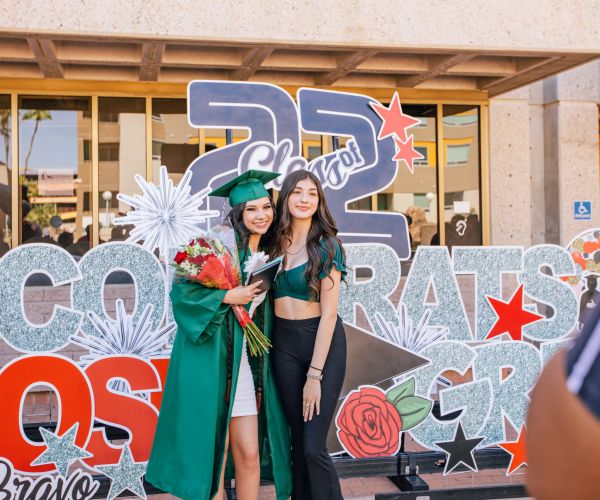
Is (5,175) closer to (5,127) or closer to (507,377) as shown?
(5,127)

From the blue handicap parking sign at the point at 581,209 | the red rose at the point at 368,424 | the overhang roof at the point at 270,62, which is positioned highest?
the overhang roof at the point at 270,62

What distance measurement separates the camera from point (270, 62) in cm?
682

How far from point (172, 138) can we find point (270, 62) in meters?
1.58

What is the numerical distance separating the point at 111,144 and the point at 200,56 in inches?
63.6

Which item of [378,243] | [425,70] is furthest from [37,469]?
[425,70]

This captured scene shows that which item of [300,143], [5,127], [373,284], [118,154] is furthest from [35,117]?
[373,284]

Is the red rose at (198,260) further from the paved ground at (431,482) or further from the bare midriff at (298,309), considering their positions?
the paved ground at (431,482)

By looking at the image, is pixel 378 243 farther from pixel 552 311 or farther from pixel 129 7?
pixel 129 7

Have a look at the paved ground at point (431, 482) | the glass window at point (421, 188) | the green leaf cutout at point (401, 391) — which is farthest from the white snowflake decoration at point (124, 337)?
the glass window at point (421, 188)

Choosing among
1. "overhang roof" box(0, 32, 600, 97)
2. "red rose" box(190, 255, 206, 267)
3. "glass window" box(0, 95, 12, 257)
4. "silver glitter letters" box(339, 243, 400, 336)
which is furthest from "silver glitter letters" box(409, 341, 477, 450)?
"glass window" box(0, 95, 12, 257)

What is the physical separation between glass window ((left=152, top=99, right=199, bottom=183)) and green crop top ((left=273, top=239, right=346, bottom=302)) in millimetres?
4362

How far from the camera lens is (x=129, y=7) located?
5.64 m

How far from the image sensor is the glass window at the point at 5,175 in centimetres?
732

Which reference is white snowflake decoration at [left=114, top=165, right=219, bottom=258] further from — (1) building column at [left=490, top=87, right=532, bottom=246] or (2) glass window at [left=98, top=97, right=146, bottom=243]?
(1) building column at [left=490, top=87, right=532, bottom=246]
